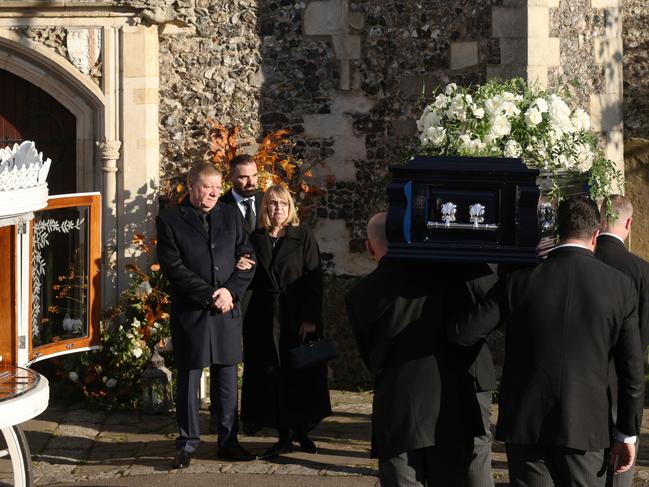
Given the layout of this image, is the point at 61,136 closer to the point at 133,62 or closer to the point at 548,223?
the point at 133,62

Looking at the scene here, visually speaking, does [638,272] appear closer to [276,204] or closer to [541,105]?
[541,105]

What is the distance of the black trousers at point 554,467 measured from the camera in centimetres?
486

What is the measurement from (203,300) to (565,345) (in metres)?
3.01

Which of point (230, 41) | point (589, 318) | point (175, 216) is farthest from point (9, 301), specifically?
point (230, 41)

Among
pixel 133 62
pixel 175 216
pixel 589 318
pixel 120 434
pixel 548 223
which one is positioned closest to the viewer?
pixel 589 318

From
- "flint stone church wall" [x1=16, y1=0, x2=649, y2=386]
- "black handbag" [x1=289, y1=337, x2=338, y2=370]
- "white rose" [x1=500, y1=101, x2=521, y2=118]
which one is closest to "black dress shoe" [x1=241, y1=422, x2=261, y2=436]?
"black handbag" [x1=289, y1=337, x2=338, y2=370]

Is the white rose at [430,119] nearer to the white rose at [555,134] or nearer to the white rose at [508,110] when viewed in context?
the white rose at [508,110]

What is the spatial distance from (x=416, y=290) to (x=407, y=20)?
16.6 feet

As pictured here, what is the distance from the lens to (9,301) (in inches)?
262

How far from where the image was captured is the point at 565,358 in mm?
4840

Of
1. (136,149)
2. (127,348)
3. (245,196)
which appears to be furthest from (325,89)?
(127,348)

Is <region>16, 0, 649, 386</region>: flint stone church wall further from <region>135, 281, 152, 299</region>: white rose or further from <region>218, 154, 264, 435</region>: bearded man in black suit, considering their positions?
<region>218, 154, 264, 435</region>: bearded man in black suit

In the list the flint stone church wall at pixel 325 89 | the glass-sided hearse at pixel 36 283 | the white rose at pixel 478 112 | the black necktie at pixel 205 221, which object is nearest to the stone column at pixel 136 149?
the flint stone church wall at pixel 325 89

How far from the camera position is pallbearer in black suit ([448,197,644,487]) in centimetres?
484
